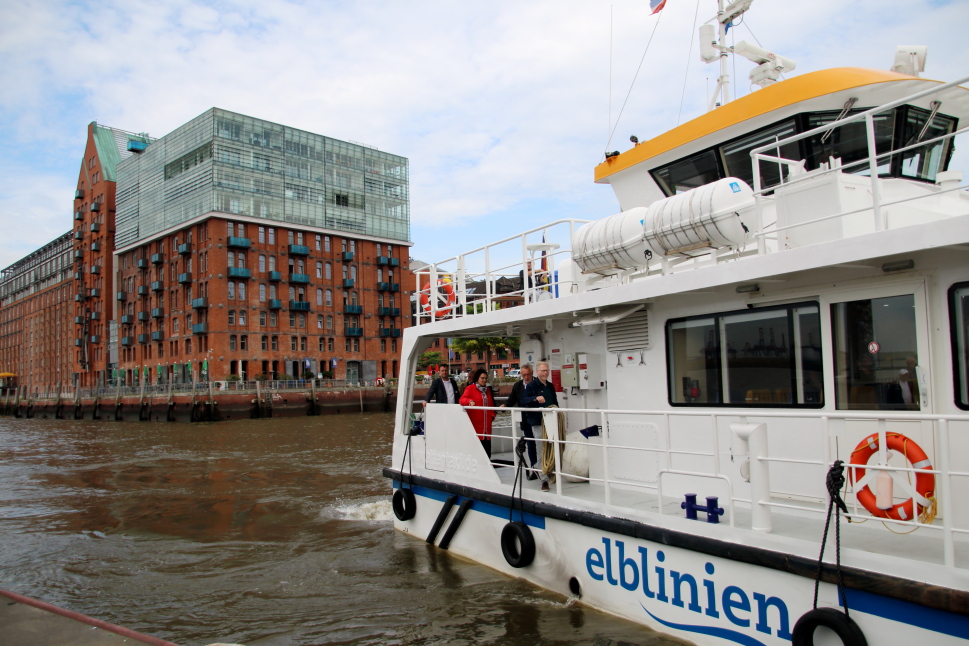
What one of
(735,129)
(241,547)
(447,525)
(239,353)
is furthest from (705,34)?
(239,353)

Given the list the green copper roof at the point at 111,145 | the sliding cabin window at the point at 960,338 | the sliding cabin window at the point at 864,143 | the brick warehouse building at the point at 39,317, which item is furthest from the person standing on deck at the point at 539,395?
the brick warehouse building at the point at 39,317

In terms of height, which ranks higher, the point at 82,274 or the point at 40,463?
the point at 82,274

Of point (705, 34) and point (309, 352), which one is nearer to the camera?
point (705, 34)

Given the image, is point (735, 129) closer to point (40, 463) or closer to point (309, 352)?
point (40, 463)

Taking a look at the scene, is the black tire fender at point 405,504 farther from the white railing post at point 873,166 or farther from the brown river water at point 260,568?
the white railing post at point 873,166

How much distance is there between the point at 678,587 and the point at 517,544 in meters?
2.03

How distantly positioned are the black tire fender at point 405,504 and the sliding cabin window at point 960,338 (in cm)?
615

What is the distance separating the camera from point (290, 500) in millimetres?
13078

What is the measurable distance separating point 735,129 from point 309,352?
6014 cm

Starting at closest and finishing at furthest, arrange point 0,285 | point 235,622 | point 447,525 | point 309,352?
point 235,622, point 447,525, point 309,352, point 0,285

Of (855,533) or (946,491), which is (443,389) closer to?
(855,533)

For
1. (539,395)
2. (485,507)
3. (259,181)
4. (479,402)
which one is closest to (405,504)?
(485,507)

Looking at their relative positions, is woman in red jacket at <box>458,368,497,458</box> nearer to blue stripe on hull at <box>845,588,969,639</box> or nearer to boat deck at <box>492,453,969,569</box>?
boat deck at <box>492,453,969,569</box>

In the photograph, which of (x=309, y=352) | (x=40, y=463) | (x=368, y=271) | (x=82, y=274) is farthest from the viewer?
(x=82, y=274)
